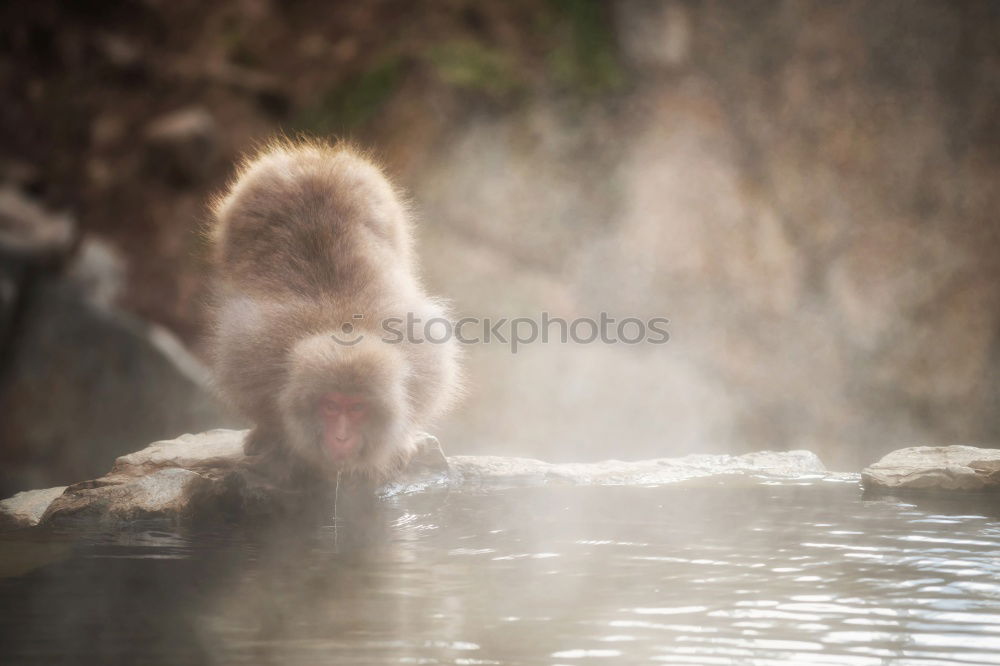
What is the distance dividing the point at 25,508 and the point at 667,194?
5.92m

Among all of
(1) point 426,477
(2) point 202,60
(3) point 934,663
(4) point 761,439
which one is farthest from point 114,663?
(2) point 202,60

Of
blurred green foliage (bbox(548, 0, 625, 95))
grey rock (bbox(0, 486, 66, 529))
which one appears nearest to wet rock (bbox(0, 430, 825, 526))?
grey rock (bbox(0, 486, 66, 529))

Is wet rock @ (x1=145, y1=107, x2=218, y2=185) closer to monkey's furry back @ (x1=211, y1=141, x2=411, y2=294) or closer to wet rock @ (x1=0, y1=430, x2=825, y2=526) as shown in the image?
monkey's furry back @ (x1=211, y1=141, x2=411, y2=294)

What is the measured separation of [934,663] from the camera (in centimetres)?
261

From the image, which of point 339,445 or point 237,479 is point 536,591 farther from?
point 237,479

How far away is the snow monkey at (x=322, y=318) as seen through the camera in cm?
467

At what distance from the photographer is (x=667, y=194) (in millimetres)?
8930

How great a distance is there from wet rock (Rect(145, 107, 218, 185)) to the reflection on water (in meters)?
5.67

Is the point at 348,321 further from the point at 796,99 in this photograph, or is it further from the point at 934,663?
the point at 796,99

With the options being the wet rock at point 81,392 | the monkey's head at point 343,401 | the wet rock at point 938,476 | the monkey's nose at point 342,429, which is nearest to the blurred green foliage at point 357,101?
the wet rock at point 81,392

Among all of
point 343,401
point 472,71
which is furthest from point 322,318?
point 472,71

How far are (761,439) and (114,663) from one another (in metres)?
6.85

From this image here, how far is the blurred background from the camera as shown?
870 cm

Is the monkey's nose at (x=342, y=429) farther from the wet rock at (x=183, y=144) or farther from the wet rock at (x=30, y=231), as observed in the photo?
the wet rock at (x=183, y=144)
